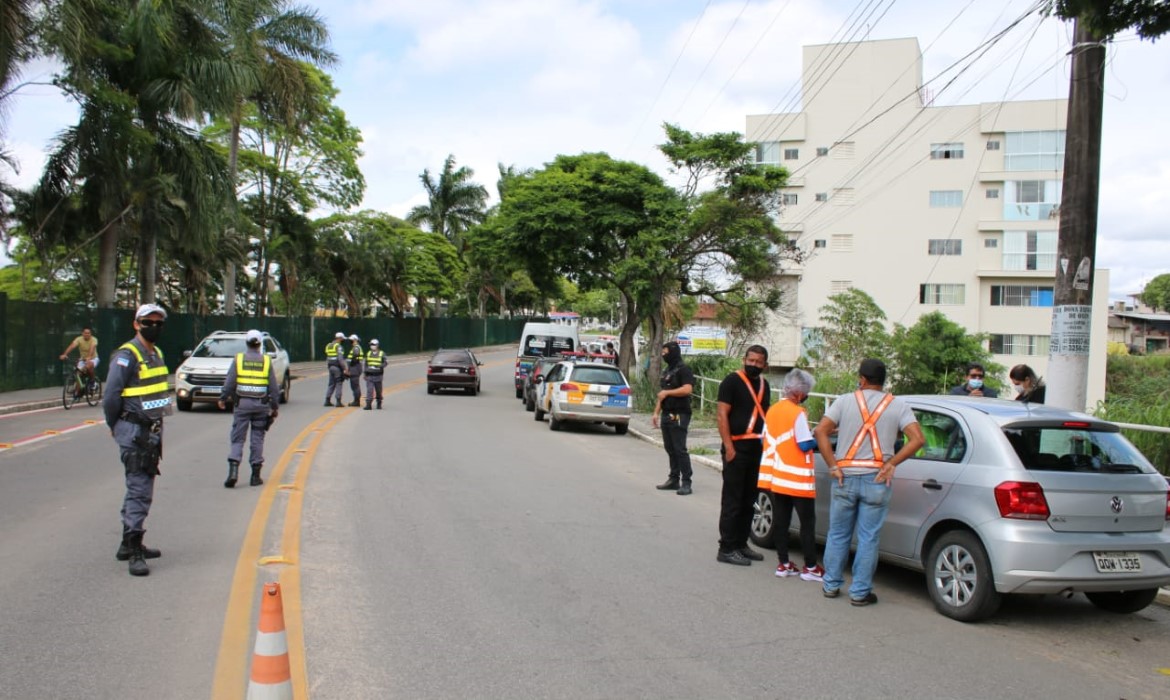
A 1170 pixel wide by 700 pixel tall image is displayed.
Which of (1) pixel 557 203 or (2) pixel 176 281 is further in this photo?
(2) pixel 176 281

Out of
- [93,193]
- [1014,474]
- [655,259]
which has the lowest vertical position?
[1014,474]

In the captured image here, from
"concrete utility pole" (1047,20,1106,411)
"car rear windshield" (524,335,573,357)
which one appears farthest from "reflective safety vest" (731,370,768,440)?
"car rear windshield" (524,335,573,357)

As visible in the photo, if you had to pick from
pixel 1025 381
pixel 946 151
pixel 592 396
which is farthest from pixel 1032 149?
pixel 1025 381

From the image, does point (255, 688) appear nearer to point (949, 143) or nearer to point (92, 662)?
point (92, 662)

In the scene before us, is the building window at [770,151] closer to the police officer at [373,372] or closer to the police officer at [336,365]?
the police officer at [373,372]

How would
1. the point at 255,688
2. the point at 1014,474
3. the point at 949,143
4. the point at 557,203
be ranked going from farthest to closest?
the point at 949,143
the point at 557,203
the point at 1014,474
the point at 255,688

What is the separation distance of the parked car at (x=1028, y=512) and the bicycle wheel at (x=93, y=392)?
19.9 m

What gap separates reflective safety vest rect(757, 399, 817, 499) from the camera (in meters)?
7.20

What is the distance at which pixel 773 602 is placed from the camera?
6523 millimetres

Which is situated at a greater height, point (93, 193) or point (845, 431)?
point (93, 193)

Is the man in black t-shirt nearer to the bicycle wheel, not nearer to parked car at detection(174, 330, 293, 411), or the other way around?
parked car at detection(174, 330, 293, 411)

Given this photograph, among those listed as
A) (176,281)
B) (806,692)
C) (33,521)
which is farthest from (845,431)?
(176,281)

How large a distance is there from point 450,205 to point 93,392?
→ 4374 cm

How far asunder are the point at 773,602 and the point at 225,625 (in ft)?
12.2
